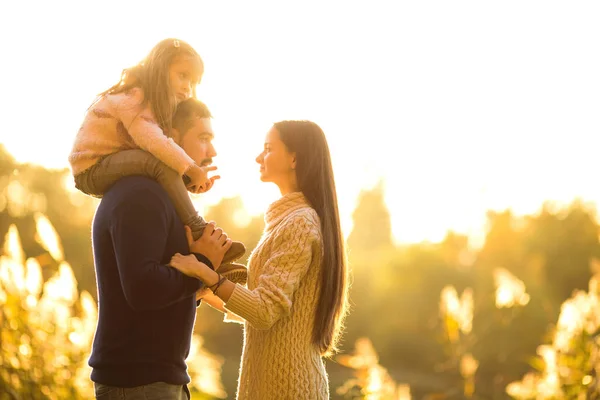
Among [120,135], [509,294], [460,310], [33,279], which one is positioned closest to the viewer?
[120,135]

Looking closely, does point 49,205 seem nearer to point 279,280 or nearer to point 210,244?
point 279,280

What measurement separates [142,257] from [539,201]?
33.2 metres

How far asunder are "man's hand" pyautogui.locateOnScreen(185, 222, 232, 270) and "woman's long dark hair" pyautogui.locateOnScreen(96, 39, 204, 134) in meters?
0.46

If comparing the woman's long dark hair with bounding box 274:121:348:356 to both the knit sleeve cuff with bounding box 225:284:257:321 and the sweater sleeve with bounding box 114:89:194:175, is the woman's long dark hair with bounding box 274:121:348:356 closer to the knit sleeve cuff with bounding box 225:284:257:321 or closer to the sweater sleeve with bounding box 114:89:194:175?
the knit sleeve cuff with bounding box 225:284:257:321

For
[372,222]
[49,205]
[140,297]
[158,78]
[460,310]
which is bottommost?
[140,297]

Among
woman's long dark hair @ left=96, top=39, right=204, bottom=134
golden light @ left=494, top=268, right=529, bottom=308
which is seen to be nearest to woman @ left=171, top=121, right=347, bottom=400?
woman's long dark hair @ left=96, top=39, right=204, bottom=134

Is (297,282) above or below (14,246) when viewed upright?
below

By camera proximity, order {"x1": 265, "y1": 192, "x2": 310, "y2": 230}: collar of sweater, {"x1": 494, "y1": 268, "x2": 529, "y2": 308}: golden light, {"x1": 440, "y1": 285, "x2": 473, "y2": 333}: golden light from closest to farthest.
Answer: {"x1": 265, "y1": 192, "x2": 310, "y2": 230}: collar of sweater, {"x1": 440, "y1": 285, "x2": 473, "y2": 333}: golden light, {"x1": 494, "y1": 268, "x2": 529, "y2": 308}: golden light

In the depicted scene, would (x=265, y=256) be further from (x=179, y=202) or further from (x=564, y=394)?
(x=564, y=394)

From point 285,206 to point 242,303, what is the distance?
57cm

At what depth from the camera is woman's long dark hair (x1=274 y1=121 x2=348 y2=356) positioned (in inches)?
126

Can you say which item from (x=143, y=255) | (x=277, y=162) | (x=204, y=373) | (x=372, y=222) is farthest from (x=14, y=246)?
(x=372, y=222)

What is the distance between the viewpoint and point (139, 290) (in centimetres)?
240

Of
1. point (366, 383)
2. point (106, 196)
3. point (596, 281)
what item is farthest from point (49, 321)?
point (596, 281)
